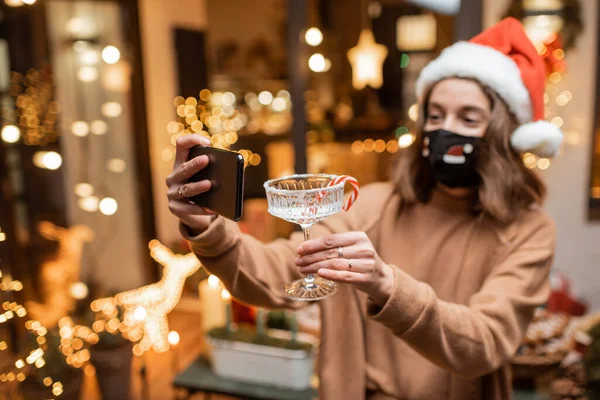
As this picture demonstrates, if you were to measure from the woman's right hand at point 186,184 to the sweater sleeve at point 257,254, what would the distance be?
0.20 ft

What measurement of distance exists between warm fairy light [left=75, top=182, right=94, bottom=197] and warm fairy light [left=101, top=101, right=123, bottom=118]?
0.51 metres

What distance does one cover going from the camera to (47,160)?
289 centimetres

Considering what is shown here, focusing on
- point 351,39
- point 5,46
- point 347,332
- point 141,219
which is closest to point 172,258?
point 141,219

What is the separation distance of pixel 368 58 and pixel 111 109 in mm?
2029

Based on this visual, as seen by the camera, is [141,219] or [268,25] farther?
[268,25]

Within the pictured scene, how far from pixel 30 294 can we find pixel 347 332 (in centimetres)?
226

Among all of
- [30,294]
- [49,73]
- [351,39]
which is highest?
[351,39]

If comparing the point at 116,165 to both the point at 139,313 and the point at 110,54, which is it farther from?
the point at 139,313

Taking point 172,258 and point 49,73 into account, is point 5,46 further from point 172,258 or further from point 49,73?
point 172,258

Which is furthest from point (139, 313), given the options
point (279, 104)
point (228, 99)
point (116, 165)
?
point (279, 104)

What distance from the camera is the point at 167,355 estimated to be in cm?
310

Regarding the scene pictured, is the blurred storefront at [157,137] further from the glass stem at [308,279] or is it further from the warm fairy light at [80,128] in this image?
the glass stem at [308,279]

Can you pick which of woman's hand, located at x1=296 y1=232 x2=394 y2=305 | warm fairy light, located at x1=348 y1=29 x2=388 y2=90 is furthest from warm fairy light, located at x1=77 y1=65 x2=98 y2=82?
woman's hand, located at x1=296 y1=232 x2=394 y2=305

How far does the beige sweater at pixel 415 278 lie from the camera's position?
3.54 ft
